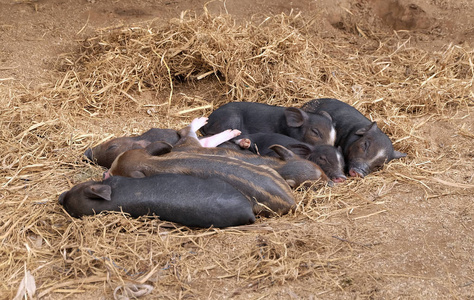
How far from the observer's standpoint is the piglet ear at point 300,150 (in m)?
5.32

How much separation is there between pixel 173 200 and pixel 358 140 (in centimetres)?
228

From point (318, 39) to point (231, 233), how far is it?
15.0ft

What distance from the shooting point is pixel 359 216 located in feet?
14.5

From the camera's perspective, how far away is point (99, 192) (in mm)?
4219

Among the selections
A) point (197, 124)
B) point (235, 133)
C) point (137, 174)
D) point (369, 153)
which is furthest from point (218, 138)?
point (369, 153)

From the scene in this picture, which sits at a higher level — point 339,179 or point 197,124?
Answer: point 197,124

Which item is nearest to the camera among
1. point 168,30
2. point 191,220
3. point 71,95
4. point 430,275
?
point 430,275

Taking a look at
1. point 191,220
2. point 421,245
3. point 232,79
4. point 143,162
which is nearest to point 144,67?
point 232,79

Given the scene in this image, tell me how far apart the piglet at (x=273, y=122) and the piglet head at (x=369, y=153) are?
38cm

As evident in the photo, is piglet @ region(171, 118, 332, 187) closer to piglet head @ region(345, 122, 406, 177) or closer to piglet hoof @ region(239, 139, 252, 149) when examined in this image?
piglet hoof @ region(239, 139, 252, 149)

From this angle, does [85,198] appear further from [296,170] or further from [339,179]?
[339,179]

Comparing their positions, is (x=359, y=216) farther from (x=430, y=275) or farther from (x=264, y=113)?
(x=264, y=113)

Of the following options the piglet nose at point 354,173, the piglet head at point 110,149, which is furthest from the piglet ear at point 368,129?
the piglet head at point 110,149

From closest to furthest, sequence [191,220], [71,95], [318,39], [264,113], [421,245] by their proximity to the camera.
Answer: [421,245] < [191,220] < [264,113] < [71,95] < [318,39]
